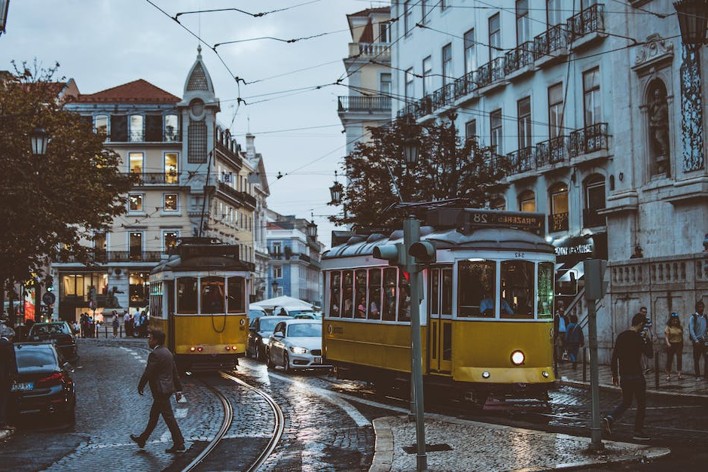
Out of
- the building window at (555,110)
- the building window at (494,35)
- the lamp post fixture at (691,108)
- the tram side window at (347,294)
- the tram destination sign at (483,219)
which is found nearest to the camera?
the tram destination sign at (483,219)

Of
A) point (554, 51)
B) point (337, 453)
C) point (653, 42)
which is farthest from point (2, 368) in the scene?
point (554, 51)

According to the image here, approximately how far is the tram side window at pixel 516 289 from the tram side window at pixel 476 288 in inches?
6.6

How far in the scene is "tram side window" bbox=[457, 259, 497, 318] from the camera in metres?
16.4

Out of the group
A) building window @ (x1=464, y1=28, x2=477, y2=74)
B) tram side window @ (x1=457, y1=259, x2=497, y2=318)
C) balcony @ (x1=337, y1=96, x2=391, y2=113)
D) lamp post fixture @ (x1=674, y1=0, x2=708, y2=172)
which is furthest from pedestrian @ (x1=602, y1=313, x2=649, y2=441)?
balcony @ (x1=337, y1=96, x2=391, y2=113)

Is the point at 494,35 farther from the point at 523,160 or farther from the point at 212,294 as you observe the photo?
the point at 212,294

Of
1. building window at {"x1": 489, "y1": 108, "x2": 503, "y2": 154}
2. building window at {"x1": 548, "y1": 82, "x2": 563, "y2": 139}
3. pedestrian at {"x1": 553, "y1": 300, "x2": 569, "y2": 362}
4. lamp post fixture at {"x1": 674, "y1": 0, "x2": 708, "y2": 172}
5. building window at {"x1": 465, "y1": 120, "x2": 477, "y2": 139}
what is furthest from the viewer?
A: building window at {"x1": 465, "y1": 120, "x2": 477, "y2": 139}

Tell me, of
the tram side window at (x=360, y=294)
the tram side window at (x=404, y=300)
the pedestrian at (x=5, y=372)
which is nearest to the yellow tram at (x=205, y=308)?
the tram side window at (x=360, y=294)

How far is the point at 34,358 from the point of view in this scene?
17453 mm

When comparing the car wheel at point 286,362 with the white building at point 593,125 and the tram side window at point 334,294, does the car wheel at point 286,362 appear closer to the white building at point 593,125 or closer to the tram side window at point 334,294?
the tram side window at point 334,294

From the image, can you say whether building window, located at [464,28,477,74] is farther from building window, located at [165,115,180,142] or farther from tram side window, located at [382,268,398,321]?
building window, located at [165,115,180,142]

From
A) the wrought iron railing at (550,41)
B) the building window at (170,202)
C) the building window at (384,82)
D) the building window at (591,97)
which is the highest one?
the building window at (384,82)

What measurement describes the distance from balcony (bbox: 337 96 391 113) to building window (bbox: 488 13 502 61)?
18971 millimetres

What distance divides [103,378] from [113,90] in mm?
64342

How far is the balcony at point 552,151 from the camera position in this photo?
34469 millimetres
